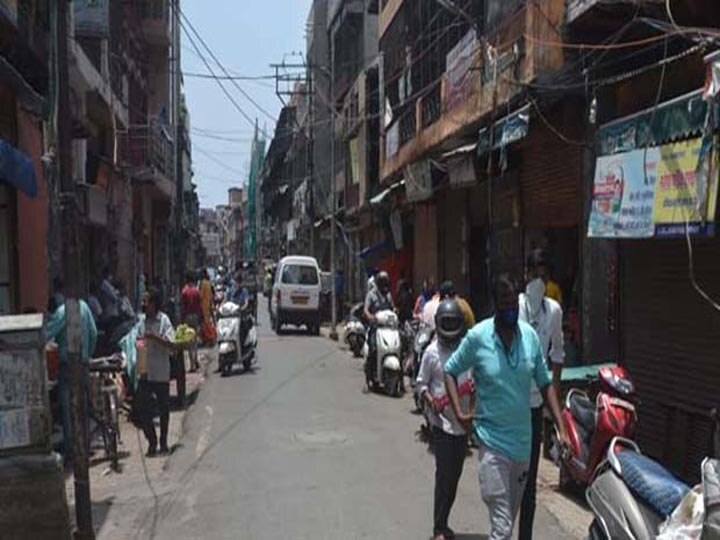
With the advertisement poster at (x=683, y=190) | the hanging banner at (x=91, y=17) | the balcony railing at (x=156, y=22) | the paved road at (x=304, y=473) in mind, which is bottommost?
the paved road at (x=304, y=473)

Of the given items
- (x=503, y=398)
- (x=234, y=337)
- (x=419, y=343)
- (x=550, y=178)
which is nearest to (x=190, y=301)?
(x=234, y=337)

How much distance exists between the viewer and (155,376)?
10055 mm

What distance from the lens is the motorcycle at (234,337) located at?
667 inches

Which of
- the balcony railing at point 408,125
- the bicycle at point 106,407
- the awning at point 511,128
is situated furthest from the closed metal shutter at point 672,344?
the balcony railing at point 408,125

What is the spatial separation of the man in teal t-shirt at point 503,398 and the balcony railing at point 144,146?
71.7 ft

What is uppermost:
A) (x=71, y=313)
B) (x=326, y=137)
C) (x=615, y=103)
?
(x=326, y=137)

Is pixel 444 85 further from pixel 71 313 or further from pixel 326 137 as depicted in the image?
pixel 326 137

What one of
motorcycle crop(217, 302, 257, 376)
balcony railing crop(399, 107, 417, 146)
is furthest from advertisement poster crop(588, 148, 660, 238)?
balcony railing crop(399, 107, 417, 146)

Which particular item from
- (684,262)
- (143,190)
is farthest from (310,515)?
(143,190)

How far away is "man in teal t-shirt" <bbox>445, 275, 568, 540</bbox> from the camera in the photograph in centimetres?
527

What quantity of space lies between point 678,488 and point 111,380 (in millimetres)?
6420

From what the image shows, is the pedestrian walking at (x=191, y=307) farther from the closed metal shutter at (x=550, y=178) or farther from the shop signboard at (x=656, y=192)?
the shop signboard at (x=656, y=192)

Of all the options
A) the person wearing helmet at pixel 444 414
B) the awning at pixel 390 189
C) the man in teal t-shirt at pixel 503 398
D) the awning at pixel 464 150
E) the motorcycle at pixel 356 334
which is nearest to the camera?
the man in teal t-shirt at pixel 503 398

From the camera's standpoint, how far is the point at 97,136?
22.6 meters
